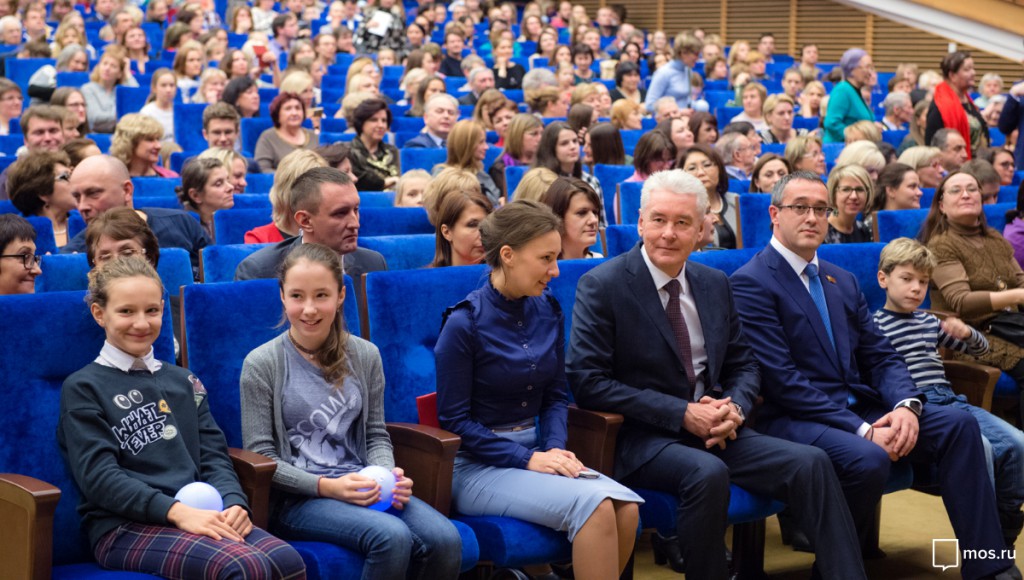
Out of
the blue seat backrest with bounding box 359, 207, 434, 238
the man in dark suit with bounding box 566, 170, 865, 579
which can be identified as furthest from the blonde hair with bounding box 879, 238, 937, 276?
the blue seat backrest with bounding box 359, 207, 434, 238

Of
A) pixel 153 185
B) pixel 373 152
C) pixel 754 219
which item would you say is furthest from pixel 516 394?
pixel 373 152

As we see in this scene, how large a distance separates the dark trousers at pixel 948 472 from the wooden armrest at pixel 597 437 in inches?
19.2

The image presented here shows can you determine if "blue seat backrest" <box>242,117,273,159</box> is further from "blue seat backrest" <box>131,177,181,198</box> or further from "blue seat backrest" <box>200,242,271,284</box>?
"blue seat backrest" <box>200,242,271,284</box>

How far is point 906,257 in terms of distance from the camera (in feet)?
9.70

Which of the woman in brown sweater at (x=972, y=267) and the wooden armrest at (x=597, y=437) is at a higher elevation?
the woman in brown sweater at (x=972, y=267)

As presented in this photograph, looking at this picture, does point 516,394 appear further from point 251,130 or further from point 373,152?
point 251,130

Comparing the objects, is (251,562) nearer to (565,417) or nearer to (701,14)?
(565,417)

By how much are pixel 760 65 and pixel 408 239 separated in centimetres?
683

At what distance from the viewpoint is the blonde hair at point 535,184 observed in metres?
3.30

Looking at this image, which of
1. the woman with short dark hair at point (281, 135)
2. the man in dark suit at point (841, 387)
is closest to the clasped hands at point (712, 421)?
the man in dark suit at point (841, 387)

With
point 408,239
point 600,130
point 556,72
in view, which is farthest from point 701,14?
point 408,239

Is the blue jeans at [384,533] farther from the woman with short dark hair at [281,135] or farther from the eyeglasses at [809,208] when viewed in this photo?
the woman with short dark hair at [281,135]

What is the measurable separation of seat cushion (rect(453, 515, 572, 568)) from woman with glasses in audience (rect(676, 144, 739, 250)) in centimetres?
203

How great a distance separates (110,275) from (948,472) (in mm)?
1820
